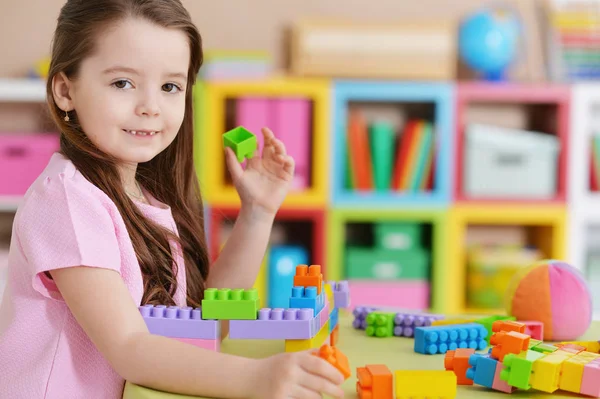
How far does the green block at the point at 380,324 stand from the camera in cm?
100

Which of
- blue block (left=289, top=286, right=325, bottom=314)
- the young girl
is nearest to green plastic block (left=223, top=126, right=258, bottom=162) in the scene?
the young girl

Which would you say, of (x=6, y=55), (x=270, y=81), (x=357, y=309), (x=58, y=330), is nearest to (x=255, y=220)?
(x=357, y=309)

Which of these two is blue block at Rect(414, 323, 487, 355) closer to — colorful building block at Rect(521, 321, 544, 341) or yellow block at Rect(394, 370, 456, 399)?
colorful building block at Rect(521, 321, 544, 341)

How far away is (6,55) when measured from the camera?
3145 millimetres

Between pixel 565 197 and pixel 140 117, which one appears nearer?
pixel 140 117

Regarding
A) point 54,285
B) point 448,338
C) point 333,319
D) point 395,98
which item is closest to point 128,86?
point 54,285

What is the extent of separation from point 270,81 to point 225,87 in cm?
16

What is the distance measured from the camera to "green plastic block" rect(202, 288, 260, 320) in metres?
0.79

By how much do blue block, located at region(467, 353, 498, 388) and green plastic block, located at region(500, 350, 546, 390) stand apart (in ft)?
0.04

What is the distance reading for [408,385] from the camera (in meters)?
0.72

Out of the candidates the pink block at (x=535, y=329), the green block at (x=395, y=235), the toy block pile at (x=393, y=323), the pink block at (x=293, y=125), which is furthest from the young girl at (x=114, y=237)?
the green block at (x=395, y=235)

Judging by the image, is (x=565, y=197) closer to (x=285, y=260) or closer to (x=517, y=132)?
(x=517, y=132)

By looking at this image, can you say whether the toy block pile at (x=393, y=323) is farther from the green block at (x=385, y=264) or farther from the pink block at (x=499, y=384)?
the green block at (x=385, y=264)

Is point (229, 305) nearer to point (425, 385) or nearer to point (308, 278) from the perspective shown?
point (308, 278)
